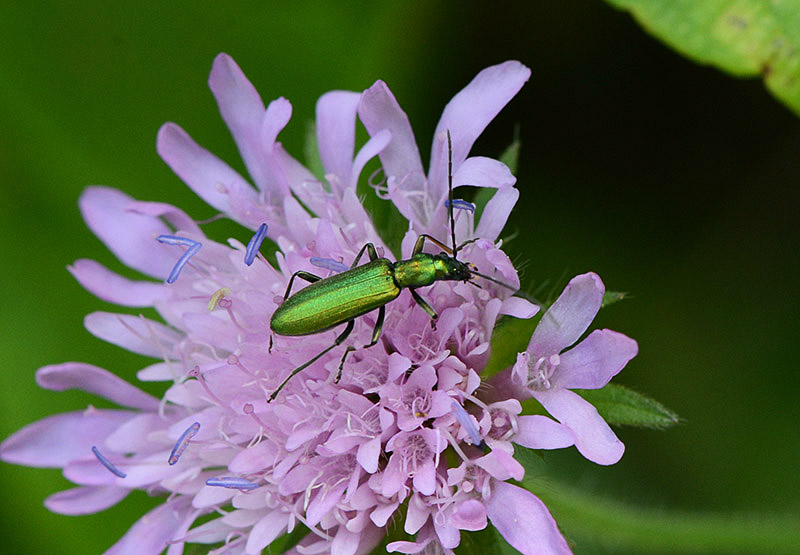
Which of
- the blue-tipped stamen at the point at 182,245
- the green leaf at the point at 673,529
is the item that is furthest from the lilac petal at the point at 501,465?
the blue-tipped stamen at the point at 182,245

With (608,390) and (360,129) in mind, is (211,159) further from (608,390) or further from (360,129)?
(608,390)

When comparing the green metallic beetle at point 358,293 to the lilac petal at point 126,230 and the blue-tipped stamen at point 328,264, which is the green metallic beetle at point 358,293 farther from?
the lilac petal at point 126,230

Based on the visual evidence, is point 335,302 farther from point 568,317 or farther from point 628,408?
point 628,408

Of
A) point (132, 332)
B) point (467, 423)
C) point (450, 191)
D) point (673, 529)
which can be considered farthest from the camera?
point (673, 529)

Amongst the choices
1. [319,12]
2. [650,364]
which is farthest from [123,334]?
[650,364]

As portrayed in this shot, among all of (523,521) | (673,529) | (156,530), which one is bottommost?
(673,529)

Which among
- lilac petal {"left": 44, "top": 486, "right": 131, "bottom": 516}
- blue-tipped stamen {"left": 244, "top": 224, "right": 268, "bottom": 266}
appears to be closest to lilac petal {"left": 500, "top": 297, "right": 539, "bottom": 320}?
blue-tipped stamen {"left": 244, "top": 224, "right": 268, "bottom": 266}

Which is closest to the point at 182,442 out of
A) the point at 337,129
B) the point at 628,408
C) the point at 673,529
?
the point at 337,129
